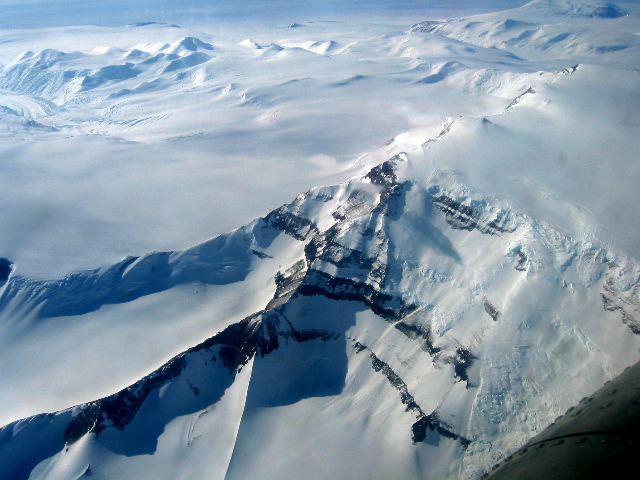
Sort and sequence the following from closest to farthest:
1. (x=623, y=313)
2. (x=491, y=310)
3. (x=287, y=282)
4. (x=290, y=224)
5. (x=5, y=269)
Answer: (x=623, y=313), (x=491, y=310), (x=287, y=282), (x=290, y=224), (x=5, y=269)

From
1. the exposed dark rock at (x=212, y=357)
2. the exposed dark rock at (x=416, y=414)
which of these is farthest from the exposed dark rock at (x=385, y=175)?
the exposed dark rock at (x=416, y=414)

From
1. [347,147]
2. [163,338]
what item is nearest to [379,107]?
[347,147]

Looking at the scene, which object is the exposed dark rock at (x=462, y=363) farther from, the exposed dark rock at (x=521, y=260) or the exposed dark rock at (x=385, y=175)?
the exposed dark rock at (x=385, y=175)

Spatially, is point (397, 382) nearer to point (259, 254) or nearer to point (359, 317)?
point (359, 317)

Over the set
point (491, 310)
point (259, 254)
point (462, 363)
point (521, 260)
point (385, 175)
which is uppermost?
point (385, 175)

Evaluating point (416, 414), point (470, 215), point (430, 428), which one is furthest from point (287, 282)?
point (430, 428)

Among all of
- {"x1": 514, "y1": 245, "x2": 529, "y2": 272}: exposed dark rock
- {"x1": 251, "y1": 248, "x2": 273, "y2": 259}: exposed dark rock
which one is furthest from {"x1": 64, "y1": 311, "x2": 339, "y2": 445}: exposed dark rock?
{"x1": 251, "y1": 248, "x2": 273, "y2": 259}: exposed dark rock

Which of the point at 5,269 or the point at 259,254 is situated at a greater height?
the point at 259,254

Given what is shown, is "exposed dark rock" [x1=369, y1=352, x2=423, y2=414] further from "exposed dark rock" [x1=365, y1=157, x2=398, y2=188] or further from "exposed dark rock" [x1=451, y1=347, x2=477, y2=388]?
"exposed dark rock" [x1=365, y1=157, x2=398, y2=188]
